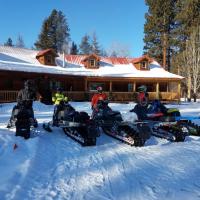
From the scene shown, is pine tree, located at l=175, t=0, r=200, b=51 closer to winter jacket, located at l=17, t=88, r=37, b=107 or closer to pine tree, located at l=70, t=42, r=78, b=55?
pine tree, located at l=70, t=42, r=78, b=55

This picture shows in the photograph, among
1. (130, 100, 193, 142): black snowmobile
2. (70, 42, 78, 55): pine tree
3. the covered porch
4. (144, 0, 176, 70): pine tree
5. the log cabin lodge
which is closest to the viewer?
(130, 100, 193, 142): black snowmobile

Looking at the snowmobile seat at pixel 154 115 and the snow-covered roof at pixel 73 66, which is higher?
the snow-covered roof at pixel 73 66

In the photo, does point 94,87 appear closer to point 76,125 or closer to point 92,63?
point 92,63

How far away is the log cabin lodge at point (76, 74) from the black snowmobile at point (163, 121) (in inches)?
546

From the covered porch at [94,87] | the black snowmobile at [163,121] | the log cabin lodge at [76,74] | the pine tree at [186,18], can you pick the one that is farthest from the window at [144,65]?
the black snowmobile at [163,121]

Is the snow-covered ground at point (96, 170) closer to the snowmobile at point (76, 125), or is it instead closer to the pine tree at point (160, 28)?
the snowmobile at point (76, 125)

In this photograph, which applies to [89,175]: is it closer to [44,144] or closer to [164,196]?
[164,196]

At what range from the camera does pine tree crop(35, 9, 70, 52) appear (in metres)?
55.0

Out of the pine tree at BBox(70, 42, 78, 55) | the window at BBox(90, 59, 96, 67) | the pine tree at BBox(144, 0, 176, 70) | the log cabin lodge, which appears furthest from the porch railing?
the pine tree at BBox(70, 42, 78, 55)

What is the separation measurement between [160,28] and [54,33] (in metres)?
20.4

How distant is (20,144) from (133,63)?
87.1 feet

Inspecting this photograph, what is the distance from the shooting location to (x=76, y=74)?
28.3m

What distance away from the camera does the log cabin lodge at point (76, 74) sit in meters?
26.2

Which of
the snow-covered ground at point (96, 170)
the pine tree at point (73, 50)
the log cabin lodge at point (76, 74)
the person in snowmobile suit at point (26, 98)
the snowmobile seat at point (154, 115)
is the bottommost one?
the snow-covered ground at point (96, 170)
